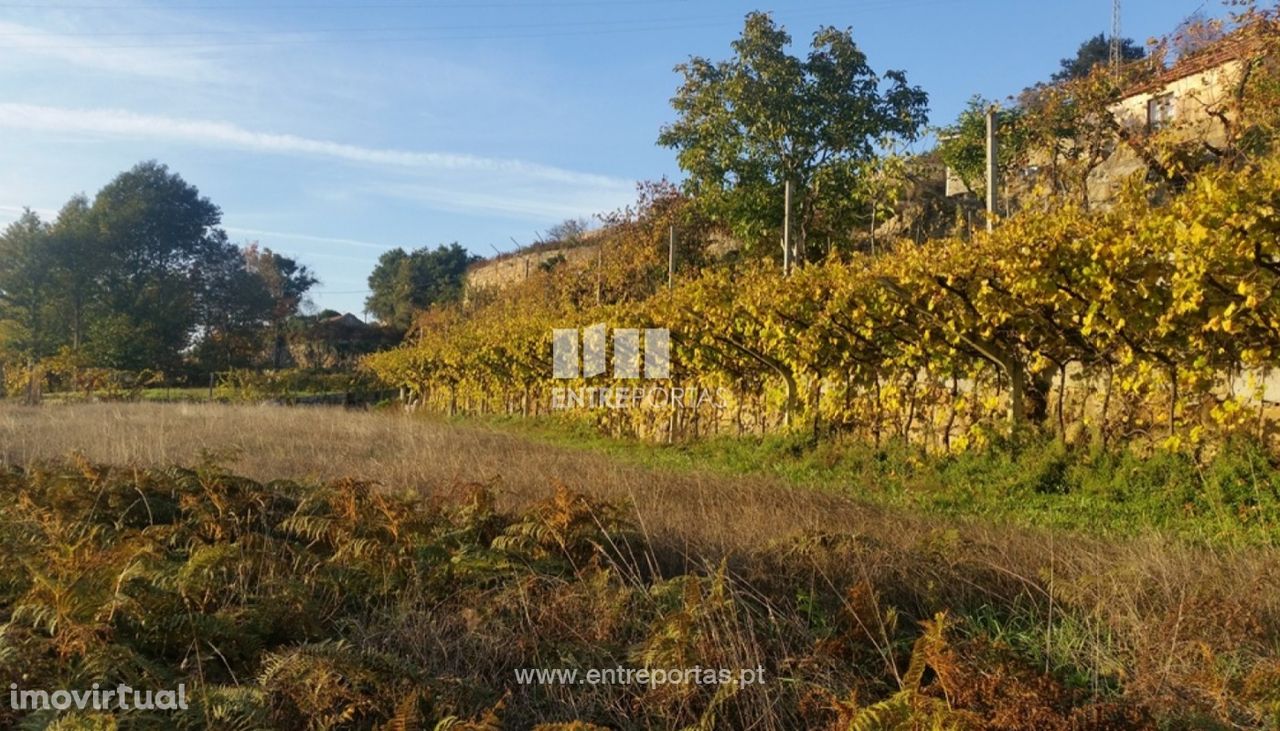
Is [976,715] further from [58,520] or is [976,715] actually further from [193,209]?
[193,209]

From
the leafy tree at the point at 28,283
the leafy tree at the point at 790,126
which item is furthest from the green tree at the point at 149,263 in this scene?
the leafy tree at the point at 790,126

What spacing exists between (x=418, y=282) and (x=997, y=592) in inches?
1554

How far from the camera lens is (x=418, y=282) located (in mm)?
40844

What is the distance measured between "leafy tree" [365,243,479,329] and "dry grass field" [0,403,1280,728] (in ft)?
110

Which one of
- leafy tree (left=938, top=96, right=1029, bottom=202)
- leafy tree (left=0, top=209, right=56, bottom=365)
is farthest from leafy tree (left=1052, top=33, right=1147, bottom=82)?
leafy tree (left=0, top=209, right=56, bottom=365)

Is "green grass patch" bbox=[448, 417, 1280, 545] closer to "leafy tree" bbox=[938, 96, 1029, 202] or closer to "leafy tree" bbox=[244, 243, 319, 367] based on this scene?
"leafy tree" bbox=[938, 96, 1029, 202]

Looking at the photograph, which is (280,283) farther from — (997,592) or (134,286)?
(997,592)

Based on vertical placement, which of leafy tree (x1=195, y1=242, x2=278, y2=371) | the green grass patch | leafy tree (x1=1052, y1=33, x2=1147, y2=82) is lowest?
the green grass patch

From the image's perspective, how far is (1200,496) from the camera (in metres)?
6.31

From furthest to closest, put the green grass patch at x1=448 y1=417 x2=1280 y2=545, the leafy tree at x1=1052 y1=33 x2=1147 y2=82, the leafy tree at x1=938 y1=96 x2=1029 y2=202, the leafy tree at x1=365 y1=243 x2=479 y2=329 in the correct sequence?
the leafy tree at x1=365 y1=243 x2=479 y2=329
the leafy tree at x1=1052 y1=33 x2=1147 y2=82
the leafy tree at x1=938 y1=96 x2=1029 y2=202
the green grass patch at x1=448 y1=417 x2=1280 y2=545

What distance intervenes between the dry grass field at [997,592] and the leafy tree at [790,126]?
9349 mm

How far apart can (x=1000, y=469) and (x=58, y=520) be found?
7259 mm

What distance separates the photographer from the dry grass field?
2523 millimetres

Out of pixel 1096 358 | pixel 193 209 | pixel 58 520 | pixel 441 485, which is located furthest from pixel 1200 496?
pixel 193 209
